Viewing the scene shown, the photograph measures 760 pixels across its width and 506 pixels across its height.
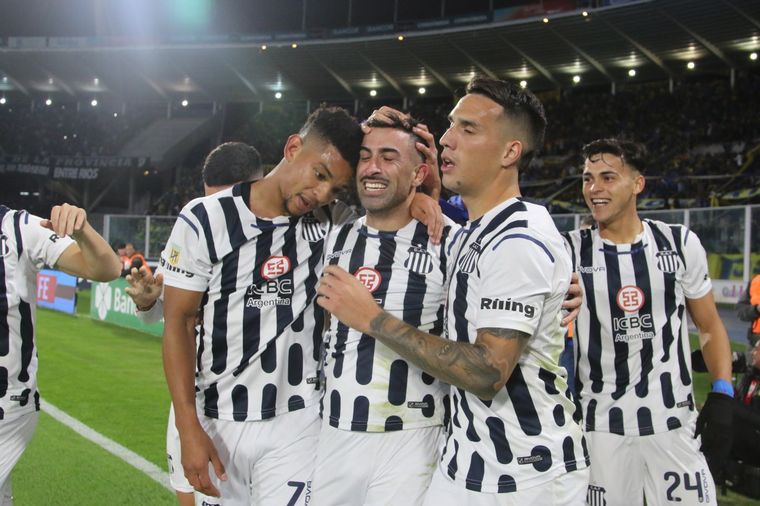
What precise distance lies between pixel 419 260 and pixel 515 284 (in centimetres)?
68

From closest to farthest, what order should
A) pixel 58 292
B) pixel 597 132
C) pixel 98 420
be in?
pixel 98 420, pixel 58 292, pixel 597 132

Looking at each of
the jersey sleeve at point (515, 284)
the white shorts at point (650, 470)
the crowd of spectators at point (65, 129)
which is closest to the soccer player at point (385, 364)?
the jersey sleeve at point (515, 284)

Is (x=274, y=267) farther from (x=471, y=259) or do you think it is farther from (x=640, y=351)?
(x=640, y=351)

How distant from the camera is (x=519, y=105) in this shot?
7.70 ft

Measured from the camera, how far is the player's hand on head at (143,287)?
3111mm

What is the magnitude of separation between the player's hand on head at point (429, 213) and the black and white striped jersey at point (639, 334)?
1136 millimetres

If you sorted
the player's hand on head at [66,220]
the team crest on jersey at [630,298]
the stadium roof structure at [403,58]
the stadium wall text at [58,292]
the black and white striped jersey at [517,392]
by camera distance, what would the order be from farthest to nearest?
the stadium roof structure at [403,58], the stadium wall text at [58,292], the team crest on jersey at [630,298], the player's hand on head at [66,220], the black and white striped jersey at [517,392]

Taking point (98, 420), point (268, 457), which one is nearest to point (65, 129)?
point (98, 420)

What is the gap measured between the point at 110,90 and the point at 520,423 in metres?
37.9

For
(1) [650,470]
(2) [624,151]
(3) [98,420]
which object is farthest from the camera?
(3) [98,420]

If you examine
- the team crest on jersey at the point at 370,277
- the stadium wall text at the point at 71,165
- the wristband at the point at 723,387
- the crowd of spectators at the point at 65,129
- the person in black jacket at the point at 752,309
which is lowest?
the wristband at the point at 723,387

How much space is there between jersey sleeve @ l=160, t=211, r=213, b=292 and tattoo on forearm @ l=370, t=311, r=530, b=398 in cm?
83

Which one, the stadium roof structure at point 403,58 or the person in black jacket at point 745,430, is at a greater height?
the stadium roof structure at point 403,58

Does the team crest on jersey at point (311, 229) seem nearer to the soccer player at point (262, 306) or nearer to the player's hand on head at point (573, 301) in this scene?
the soccer player at point (262, 306)
